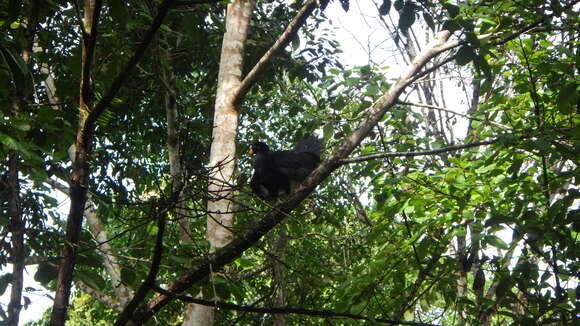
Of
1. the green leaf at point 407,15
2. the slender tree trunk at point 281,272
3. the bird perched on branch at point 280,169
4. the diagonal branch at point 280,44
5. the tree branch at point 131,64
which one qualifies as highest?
the bird perched on branch at point 280,169

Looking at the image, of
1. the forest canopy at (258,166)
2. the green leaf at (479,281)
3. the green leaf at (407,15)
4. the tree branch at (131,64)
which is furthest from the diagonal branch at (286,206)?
the green leaf at (479,281)

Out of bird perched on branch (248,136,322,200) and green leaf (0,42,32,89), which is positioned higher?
bird perched on branch (248,136,322,200)

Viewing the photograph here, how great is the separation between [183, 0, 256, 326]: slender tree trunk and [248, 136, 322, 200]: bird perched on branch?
6.45 feet

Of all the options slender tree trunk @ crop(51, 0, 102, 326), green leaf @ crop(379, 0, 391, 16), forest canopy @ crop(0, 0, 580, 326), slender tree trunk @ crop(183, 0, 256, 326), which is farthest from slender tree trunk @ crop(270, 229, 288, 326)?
green leaf @ crop(379, 0, 391, 16)

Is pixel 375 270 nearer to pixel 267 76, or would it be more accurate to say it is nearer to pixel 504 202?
pixel 504 202

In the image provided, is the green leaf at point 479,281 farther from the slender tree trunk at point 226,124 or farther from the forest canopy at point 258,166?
the slender tree trunk at point 226,124

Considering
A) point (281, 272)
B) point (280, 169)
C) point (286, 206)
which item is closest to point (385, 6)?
point (286, 206)

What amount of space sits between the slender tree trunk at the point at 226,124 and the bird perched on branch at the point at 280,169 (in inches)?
77.5

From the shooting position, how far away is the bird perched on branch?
5367 mm

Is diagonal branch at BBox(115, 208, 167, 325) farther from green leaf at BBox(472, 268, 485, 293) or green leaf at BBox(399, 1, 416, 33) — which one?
green leaf at BBox(472, 268, 485, 293)

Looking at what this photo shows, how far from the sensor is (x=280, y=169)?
17.7 feet

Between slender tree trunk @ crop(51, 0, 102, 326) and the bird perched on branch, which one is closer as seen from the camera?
slender tree trunk @ crop(51, 0, 102, 326)

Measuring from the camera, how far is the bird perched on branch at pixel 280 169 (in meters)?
5.37

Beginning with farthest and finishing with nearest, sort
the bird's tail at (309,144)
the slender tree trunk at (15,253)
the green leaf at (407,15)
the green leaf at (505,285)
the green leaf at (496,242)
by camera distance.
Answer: the bird's tail at (309,144) < the green leaf at (496,242) < the green leaf at (505,285) < the slender tree trunk at (15,253) < the green leaf at (407,15)
